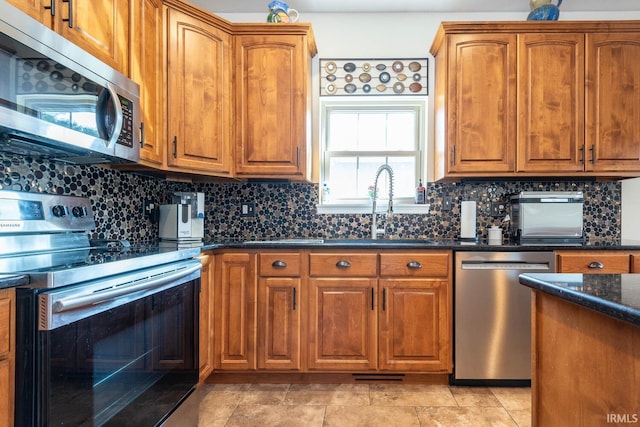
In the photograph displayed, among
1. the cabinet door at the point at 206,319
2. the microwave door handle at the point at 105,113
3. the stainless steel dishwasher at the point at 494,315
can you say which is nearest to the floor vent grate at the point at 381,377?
the stainless steel dishwasher at the point at 494,315

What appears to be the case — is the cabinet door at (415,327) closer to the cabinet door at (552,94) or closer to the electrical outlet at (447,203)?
the electrical outlet at (447,203)

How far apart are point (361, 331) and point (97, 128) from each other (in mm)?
1824

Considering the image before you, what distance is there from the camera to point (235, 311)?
89.6 inches

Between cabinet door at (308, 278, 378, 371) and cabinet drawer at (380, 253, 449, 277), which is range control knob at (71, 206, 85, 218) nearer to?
cabinet door at (308, 278, 378, 371)

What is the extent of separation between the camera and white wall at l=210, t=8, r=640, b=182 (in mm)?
2891

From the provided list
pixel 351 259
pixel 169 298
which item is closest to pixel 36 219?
pixel 169 298

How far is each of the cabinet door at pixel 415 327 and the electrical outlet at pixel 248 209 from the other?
123cm

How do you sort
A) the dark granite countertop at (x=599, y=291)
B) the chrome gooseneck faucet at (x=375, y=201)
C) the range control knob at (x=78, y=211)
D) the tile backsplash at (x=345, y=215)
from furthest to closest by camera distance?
the tile backsplash at (x=345, y=215) → the chrome gooseneck faucet at (x=375, y=201) → the range control knob at (x=78, y=211) → the dark granite countertop at (x=599, y=291)

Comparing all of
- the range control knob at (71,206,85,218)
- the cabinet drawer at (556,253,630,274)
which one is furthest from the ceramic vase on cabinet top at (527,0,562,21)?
the range control knob at (71,206,85,218)

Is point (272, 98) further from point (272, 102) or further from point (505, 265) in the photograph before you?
point (505, 265)

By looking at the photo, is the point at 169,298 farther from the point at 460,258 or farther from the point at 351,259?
the point at 460,258

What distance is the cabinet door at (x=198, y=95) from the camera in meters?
2.23

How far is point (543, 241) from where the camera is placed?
2504 millimetres

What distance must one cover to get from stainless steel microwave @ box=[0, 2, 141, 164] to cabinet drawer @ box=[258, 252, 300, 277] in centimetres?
98
